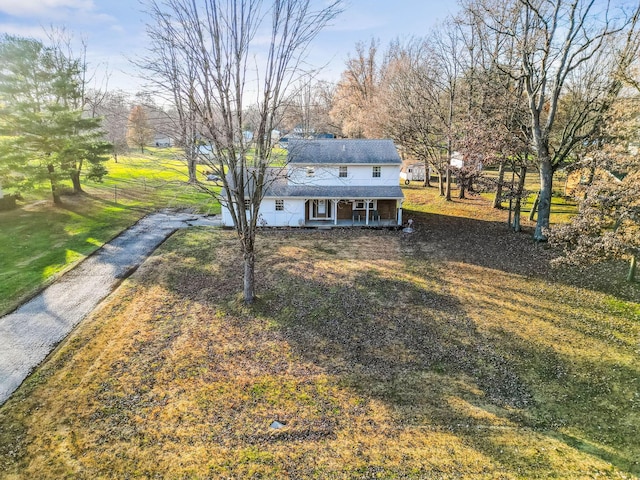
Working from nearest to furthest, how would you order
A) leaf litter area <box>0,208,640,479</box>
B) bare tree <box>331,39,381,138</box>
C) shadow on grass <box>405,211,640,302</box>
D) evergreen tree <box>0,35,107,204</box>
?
leaf litter area <box>0,208,640,479</box> < shadow on grass <box>405,211,640,302</box> < evergreen tree <box>0,35,107,204</box> < bare tree <box>331,39,381,138</box>

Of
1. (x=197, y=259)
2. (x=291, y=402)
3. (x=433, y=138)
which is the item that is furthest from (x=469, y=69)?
(x=291, y=402)

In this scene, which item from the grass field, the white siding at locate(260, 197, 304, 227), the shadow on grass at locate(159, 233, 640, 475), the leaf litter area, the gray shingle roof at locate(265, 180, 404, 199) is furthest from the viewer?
the white siding at locate(260, 197, 304, 227)

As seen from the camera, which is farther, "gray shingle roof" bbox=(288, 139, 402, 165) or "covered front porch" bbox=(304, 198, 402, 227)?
"covered front porch" bbox=(304, 198, 402, 227)

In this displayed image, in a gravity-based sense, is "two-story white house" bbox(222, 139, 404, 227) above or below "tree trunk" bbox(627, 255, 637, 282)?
above

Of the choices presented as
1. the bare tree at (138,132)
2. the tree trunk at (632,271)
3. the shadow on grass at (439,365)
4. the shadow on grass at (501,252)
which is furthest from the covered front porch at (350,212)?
the bare tree at (138,132)

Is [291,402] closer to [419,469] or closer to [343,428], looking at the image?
[343,428]

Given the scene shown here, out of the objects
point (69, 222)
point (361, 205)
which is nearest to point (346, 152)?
point (361, 205)

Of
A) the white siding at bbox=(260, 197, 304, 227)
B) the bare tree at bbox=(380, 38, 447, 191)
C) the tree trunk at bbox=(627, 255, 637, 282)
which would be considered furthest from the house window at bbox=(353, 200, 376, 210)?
the tree trunk at bbox=(627, 255, 637, 282)

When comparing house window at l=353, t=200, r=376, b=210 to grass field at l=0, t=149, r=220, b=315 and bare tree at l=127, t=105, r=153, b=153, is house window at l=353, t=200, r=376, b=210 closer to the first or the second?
grass field at l=0, t=149, r=220, b=315
